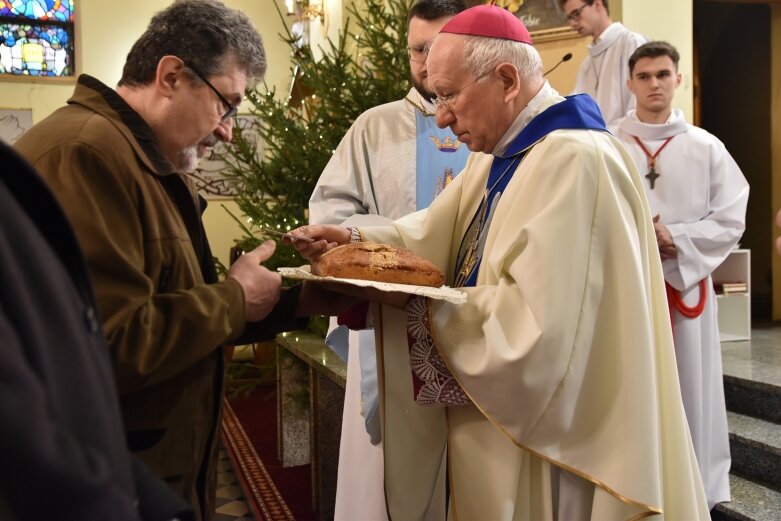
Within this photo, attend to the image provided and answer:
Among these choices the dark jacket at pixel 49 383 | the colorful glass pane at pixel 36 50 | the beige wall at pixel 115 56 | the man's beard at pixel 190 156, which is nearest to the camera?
the dark jacket at pixel 49 383

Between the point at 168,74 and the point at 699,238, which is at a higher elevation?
the point at 168,74

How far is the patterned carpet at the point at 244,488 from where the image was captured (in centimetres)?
468

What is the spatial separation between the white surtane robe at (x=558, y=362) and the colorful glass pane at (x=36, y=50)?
1026 cm

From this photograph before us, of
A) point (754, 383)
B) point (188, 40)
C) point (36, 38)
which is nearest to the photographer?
point (188, 40)

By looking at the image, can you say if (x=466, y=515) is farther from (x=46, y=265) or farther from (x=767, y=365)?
(x=767, y=365)

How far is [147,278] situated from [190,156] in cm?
55

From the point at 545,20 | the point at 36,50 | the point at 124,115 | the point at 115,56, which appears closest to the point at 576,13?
the point at 545,20

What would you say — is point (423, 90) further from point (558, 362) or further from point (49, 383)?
point (49, 383)

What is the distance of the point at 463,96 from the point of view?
2.21 metres

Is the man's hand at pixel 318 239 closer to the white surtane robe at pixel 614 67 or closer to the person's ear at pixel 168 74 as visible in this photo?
the person's ear at pixel 168 74

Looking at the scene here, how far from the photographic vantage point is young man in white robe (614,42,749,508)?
3897 mm

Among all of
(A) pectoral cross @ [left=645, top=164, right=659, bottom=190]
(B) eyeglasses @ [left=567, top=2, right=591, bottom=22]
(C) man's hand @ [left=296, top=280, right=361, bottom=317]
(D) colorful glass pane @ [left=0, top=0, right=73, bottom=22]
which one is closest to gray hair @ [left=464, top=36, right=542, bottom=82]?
(C) man's hand @ [left=296, top=280, right=361, bottom=317]

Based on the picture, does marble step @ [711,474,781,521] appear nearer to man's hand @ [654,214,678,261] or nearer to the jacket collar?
man's hand @ [654,214,678,261]

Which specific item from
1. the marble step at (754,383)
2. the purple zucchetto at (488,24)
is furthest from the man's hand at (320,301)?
the marble step at (754,383)
